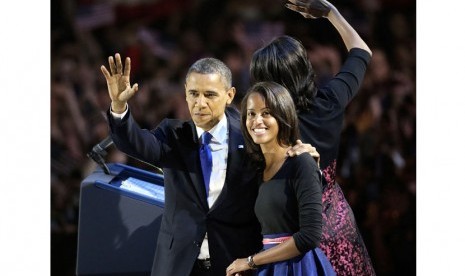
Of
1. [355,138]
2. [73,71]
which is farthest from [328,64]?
[73,71]

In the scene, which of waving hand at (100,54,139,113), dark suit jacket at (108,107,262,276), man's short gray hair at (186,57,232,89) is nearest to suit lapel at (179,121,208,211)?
dark suit jacket at (108,107,262,276)

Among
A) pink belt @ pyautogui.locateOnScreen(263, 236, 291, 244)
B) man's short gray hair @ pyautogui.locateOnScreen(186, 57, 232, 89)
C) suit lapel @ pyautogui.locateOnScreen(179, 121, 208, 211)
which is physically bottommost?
pink belt @ pyautogui.locateOnScreen(263, 236, 291, 244)

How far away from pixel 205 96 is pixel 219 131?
13cm

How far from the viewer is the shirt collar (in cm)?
260

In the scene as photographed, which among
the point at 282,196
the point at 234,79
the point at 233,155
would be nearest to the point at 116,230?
the point at 233,155

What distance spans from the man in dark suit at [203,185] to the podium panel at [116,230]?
490 millimetres

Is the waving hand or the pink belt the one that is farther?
the waving hand

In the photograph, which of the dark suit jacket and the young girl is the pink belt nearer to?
the young girl

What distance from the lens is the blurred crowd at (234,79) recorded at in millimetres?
4551

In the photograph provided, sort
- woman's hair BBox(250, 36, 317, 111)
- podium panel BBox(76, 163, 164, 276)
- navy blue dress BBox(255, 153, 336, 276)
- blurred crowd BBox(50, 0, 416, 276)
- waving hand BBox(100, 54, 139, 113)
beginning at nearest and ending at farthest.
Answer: navy blue dress BBox(255, 153, 336, 276) < waving hand BBox(100, 54, 139, 113) < woman's hair BBox(250, 36, 317, 111) < podium panel BBox(76, 163, 164, 276) < blurred crowd BBox(50, 0, 416, 276)

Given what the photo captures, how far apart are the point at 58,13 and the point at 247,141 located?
2824mm

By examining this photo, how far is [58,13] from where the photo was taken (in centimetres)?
494

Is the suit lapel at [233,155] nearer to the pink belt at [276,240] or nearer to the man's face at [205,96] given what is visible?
the man's face at [205,96]

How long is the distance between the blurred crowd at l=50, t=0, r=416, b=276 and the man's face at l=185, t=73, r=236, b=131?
2.09 metres
